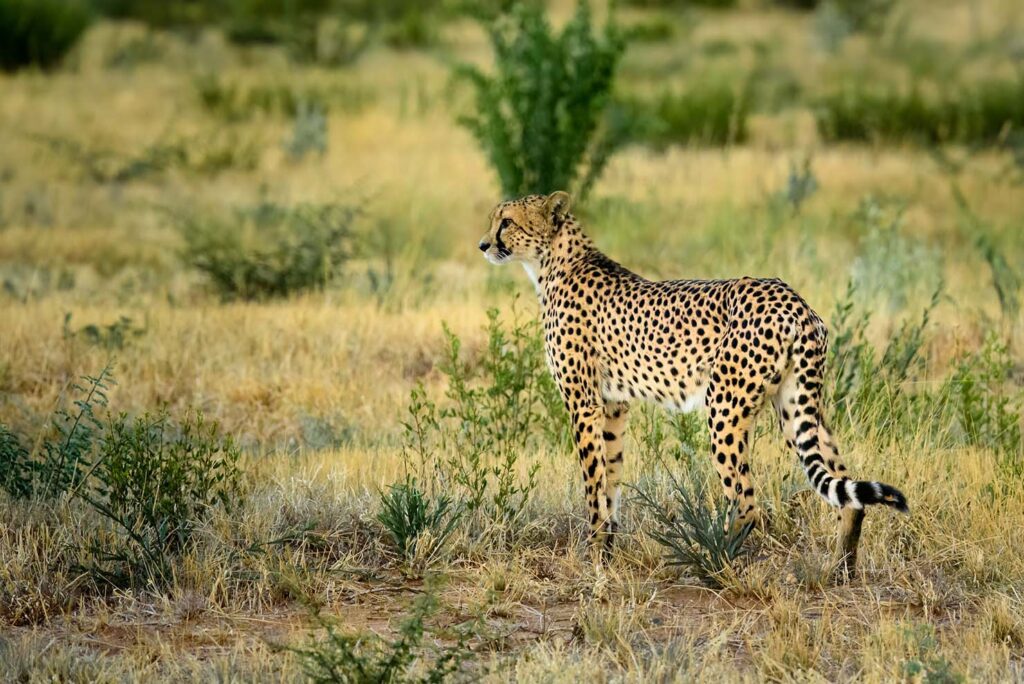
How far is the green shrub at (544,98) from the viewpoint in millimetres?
10477

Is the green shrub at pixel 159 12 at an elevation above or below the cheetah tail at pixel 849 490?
below

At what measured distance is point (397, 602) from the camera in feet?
15.9

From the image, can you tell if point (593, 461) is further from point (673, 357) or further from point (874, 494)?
point (874, 494)

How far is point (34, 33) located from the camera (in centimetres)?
1734

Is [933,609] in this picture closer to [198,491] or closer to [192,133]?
[198,491]

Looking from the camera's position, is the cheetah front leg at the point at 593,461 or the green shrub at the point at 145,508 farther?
the cheetah front leg at the point at 593,461

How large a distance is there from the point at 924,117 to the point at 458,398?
966cm

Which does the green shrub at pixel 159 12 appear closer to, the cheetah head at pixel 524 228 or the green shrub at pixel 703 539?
the cheetah head at pixel 524 228

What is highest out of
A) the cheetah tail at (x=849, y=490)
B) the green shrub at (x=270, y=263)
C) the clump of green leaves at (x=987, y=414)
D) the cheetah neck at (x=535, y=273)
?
the cheetah neck at (x=535, y=273)

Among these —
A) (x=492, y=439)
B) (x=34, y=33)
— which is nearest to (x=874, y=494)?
(x=492, y=439)

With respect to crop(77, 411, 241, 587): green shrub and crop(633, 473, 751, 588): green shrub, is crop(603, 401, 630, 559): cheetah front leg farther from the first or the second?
crop(77, 411, 241, 587): green shrub

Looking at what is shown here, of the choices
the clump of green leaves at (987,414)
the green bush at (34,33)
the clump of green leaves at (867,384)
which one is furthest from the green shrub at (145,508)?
the green bush at (34,33)

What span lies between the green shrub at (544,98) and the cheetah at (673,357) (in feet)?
16.9

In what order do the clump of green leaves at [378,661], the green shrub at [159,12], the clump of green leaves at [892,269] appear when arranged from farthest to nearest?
the green shrub at [159,12] → the clump of green leaves at [892,269] → the clump of green leaves at [378,661]
